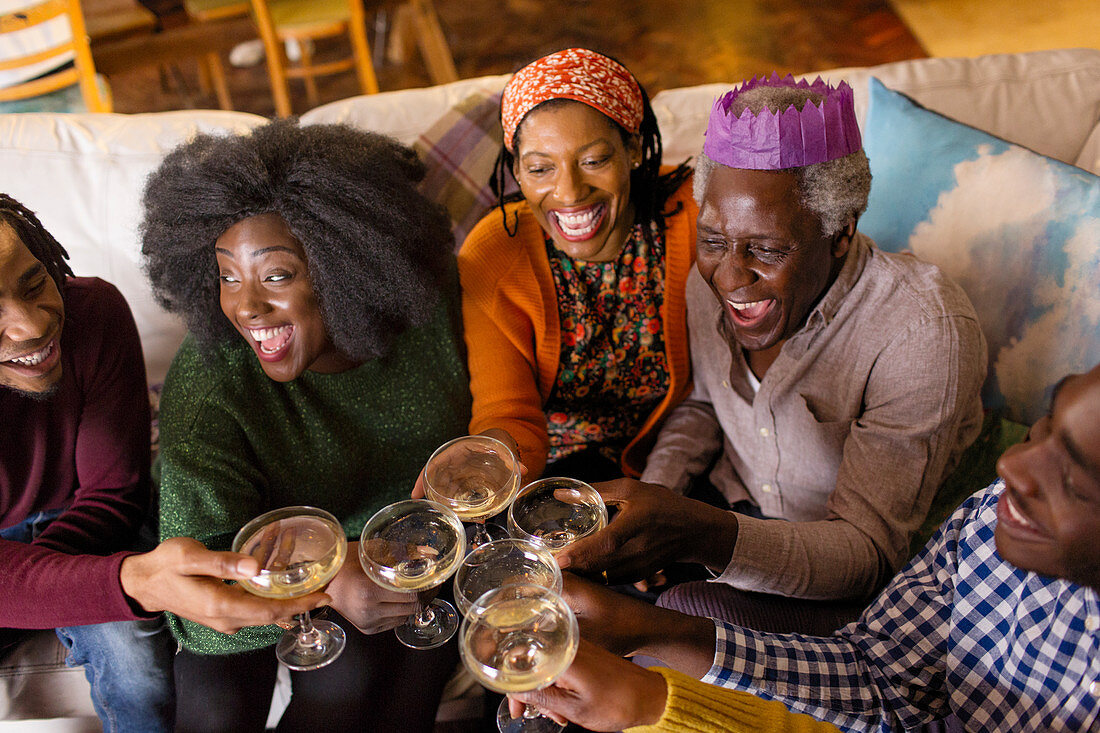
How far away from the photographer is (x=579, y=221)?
1734 mm

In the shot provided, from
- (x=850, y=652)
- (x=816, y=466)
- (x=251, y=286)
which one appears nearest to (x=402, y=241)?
(x=251, y=286)

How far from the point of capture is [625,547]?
134cm

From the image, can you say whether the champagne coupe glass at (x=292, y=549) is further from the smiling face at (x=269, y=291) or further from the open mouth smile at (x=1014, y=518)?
the open mouth smile at (x=1014, y=518)

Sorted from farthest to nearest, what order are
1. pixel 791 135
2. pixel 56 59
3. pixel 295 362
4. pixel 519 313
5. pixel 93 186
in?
pixel 56 59 → pixel 93 186 → pixel 519 313 → pixel 295 362 → pixel 791 135

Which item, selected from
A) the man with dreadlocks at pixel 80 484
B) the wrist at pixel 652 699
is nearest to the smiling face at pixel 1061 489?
the wrist at pixel 652 699

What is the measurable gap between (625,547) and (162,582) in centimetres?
79

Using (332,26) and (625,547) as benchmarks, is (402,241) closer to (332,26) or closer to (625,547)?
(625,547)

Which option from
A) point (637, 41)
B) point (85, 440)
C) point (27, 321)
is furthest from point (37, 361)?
point (637, 41)

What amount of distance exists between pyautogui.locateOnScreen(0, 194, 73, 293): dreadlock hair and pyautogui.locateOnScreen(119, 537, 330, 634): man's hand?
0.64 meters

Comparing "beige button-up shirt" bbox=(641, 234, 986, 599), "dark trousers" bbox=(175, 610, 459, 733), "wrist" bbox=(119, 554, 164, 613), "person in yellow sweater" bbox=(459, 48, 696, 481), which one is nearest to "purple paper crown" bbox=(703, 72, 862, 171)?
"beige button-up shirt" bbox=(641, 234, 986, 599)

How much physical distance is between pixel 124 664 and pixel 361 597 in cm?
62

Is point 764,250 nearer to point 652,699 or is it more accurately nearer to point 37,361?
point 652,699

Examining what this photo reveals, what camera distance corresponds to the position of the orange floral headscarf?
64.7 inches

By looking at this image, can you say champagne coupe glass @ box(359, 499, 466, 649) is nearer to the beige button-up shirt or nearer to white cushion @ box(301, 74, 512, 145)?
the beige button-up shirt
